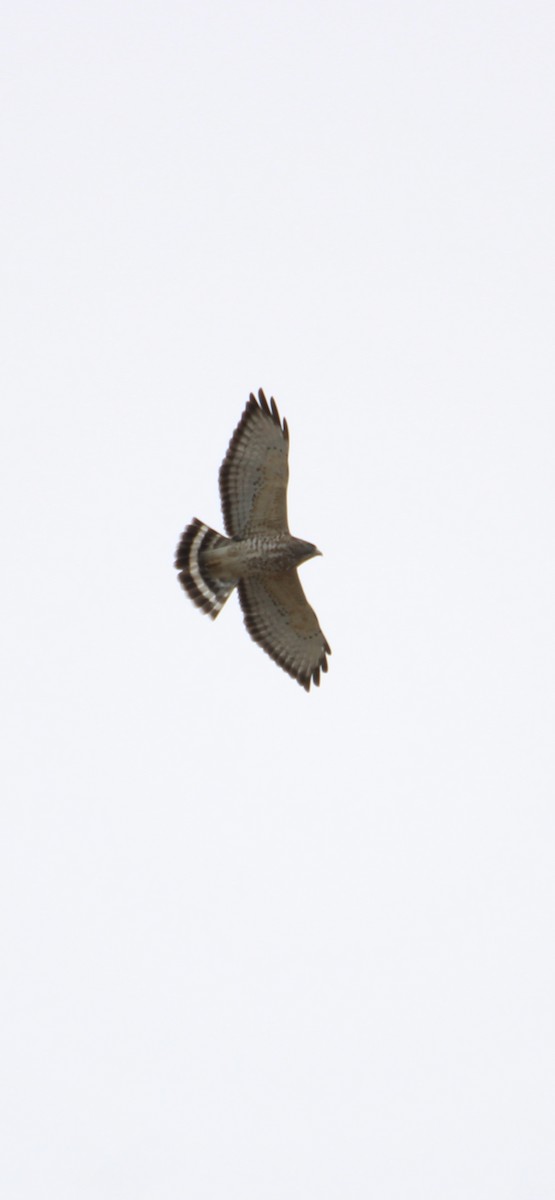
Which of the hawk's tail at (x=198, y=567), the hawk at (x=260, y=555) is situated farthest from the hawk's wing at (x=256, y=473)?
the hawk's tail at (x=198, y=567)

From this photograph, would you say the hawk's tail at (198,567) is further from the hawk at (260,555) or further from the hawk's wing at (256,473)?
the hawk's wing at (256,473)

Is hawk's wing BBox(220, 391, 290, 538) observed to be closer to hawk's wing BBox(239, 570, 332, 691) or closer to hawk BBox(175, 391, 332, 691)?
hawk BBox(175, 391, 332, 691)

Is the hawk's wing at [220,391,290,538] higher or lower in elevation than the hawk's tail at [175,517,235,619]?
higher

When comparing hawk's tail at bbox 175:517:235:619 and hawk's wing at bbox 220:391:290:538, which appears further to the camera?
hawk's tail at bbox 175:517:235:619

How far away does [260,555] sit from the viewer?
1719 centimetres

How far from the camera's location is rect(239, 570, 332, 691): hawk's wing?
17.6 m

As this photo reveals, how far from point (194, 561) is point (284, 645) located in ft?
4.16

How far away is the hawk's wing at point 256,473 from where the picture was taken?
1677 centimetres

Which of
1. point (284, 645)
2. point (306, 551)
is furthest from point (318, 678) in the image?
point (306, 551)

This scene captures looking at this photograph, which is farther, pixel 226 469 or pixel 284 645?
pixel 284 645

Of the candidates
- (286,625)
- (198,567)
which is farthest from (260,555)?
(286,625)

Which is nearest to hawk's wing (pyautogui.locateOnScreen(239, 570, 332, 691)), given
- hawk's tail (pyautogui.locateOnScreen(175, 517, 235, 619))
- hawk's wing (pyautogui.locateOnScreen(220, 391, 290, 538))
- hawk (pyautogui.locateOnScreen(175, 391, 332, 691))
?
hawk (pyautogui.locateOnScreen(175, 391, 332, 691))

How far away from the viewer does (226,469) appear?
55.7 ft

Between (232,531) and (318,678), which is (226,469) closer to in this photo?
(232,531)
